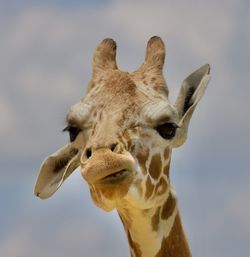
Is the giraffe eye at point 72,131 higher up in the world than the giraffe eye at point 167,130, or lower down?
higher up

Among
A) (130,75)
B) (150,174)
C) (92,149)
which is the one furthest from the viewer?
(130,75)

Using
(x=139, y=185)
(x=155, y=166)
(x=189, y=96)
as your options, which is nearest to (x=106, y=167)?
(x=139, y=185)

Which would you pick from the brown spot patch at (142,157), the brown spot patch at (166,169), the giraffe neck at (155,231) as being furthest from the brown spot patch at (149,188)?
the brown spot patch at (166,169)

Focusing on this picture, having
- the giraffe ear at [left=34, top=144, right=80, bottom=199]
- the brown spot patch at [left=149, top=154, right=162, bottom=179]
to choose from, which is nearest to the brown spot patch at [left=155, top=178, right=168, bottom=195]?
the brown spot patch at [left=149, top=154, right=162, bottom=179]

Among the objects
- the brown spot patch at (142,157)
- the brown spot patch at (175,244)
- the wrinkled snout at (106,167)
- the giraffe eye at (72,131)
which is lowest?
the brown spot patch at (175,244)

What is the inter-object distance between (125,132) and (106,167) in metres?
1.03

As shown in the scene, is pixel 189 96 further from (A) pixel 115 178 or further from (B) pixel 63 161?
(A) pixel 115 178

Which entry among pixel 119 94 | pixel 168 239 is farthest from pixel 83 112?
pixel 168 239

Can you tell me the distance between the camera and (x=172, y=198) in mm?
11406

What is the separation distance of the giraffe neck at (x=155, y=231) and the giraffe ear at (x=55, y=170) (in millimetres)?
1294

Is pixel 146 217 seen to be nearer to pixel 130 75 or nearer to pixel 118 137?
pixel 118 137

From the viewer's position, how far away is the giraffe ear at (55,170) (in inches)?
472

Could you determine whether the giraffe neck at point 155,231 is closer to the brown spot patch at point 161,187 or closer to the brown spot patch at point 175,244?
the brown spot patch at point 175,244

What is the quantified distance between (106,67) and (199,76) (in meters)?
1.30
